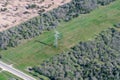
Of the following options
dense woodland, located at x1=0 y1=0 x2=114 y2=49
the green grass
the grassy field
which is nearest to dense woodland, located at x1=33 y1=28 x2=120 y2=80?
the grassy field

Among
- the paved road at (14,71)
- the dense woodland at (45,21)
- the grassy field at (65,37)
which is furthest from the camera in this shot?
the dense woodland at (45,21)

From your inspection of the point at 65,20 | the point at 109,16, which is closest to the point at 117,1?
the point at 109,16

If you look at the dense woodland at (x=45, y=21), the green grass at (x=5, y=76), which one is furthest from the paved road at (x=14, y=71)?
the dense woodland at (x=45, y=21)

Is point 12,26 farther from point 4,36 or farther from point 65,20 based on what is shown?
point 65,20

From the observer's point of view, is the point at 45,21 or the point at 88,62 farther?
the point at 45,21

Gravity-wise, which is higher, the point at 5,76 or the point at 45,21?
the point at 45,21

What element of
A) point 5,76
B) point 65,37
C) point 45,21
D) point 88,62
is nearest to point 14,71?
point 5,76

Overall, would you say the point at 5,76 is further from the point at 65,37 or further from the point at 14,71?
the point at 65,37

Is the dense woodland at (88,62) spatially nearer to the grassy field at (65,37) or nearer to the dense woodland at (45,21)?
the grassy field at (65,37)
